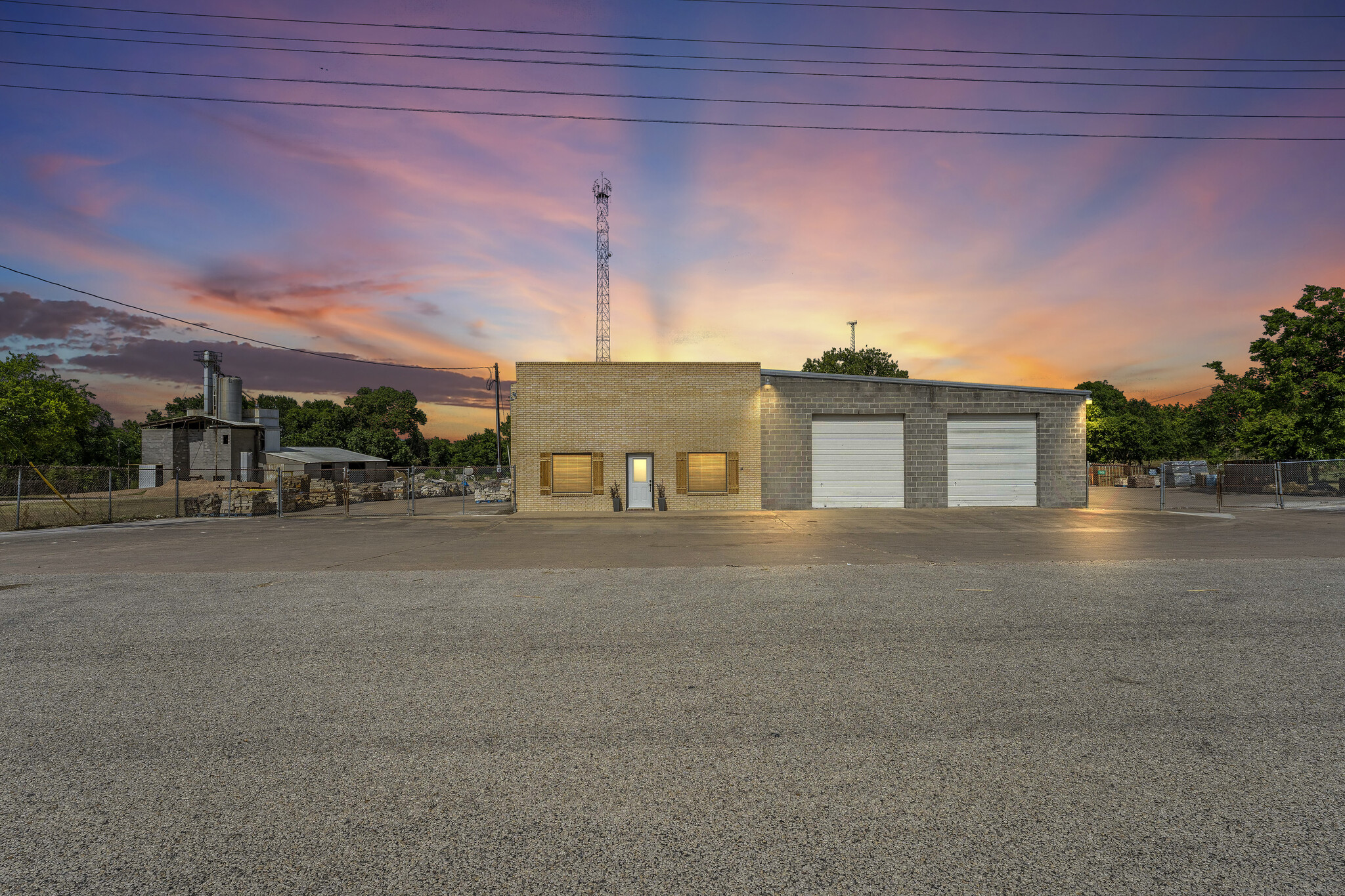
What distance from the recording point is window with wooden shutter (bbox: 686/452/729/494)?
2492cm

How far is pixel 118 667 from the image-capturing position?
5.44 m

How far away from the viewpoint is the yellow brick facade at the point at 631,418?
2492 cm

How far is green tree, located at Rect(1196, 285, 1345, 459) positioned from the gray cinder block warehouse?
18.9 m

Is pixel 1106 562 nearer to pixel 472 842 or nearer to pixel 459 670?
pixel 459 670

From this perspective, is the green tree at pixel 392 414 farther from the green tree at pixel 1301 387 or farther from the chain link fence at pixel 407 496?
the green tree at pixel 1301 387

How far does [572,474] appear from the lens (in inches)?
991

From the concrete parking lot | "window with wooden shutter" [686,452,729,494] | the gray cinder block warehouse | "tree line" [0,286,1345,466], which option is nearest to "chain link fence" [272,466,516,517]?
the gray cinder block warehouse

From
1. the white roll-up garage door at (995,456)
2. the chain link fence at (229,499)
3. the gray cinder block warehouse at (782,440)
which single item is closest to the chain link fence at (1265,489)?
the white roll-up garage door at (995,456)

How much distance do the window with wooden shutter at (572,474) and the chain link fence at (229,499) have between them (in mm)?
1787

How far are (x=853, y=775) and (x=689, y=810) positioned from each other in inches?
37.5

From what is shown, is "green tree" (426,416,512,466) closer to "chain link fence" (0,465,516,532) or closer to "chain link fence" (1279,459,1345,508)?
"chain link fence" (0,465,516,532)

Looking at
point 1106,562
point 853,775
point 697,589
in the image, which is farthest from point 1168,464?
point 853,775

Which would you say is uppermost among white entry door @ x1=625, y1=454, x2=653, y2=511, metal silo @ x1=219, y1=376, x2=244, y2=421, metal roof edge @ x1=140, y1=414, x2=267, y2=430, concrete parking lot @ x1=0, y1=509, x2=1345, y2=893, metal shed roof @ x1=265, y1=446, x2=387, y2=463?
metal silo @ x1=219, y1=376, x2=244, y2=421

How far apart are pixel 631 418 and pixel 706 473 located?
11.9 feet
